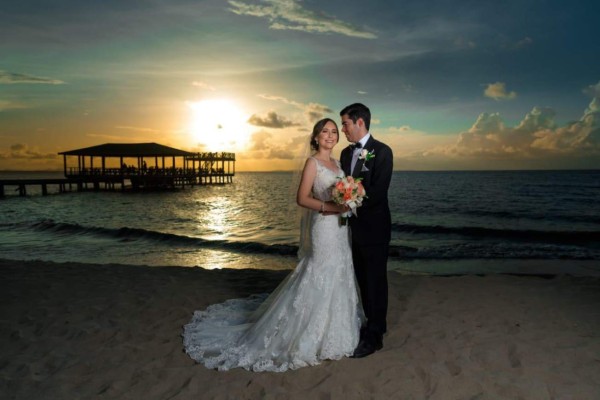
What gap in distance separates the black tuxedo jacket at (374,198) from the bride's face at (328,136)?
0.28m

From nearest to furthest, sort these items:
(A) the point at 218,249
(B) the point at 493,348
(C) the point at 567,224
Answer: (B) the point at 493,348
(A) the point at 218,249
(C) the point at 567,224

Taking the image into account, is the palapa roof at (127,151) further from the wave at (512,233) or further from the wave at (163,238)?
the wave at (512,233)

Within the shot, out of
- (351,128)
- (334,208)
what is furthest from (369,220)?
(351,128)

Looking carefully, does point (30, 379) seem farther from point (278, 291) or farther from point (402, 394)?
point (402, 394)

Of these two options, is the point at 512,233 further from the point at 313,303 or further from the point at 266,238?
the point at 313,303

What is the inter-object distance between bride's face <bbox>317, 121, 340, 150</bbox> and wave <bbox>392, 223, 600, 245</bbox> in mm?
14350

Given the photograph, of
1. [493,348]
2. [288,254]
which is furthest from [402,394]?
[288,254]

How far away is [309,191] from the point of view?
4.08 metres

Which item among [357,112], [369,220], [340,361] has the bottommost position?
[340,361]

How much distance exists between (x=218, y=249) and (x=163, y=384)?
1047 cm

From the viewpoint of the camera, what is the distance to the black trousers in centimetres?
409

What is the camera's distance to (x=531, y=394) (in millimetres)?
3439

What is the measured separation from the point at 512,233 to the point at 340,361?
16196mm

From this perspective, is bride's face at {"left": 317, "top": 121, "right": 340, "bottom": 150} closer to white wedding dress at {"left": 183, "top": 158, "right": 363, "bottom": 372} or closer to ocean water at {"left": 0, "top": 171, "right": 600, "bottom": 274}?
white wedding dress at {"left": 183, "top": 158, "right": 363, "bottom": 372}
